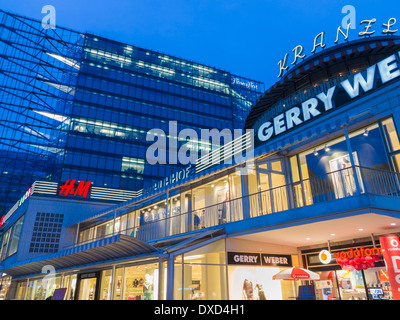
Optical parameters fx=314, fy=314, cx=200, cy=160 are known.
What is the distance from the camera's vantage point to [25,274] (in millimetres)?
25125

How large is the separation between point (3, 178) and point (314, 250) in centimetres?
6632

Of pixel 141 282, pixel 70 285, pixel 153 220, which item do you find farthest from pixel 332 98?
pixel 70 285

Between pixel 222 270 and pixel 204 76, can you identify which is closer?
pixel 222 270

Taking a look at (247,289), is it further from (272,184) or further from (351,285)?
(272,184)

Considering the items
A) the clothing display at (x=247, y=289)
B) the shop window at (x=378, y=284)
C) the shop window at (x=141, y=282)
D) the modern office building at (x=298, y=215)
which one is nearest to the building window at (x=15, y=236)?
the modern office building at (x=298, y=215)

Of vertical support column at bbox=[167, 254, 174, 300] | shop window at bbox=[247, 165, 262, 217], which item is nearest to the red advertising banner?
shop window at bbox=[247, 165, 262, 217]

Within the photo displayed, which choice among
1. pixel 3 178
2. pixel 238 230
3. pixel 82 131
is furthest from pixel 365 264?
pixel 3 178

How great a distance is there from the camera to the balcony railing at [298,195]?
11.4 metres

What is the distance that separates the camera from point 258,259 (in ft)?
46.3

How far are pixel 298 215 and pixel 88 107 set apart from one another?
5263 centimetres

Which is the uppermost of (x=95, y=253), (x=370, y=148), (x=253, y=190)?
(x=370, y=148)

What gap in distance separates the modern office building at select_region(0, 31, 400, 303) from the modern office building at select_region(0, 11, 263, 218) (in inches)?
1469

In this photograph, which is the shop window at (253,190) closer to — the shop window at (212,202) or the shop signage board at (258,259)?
the shop window at (212,202)

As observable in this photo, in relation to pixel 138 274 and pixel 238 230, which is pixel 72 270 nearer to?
pixel 138 274
